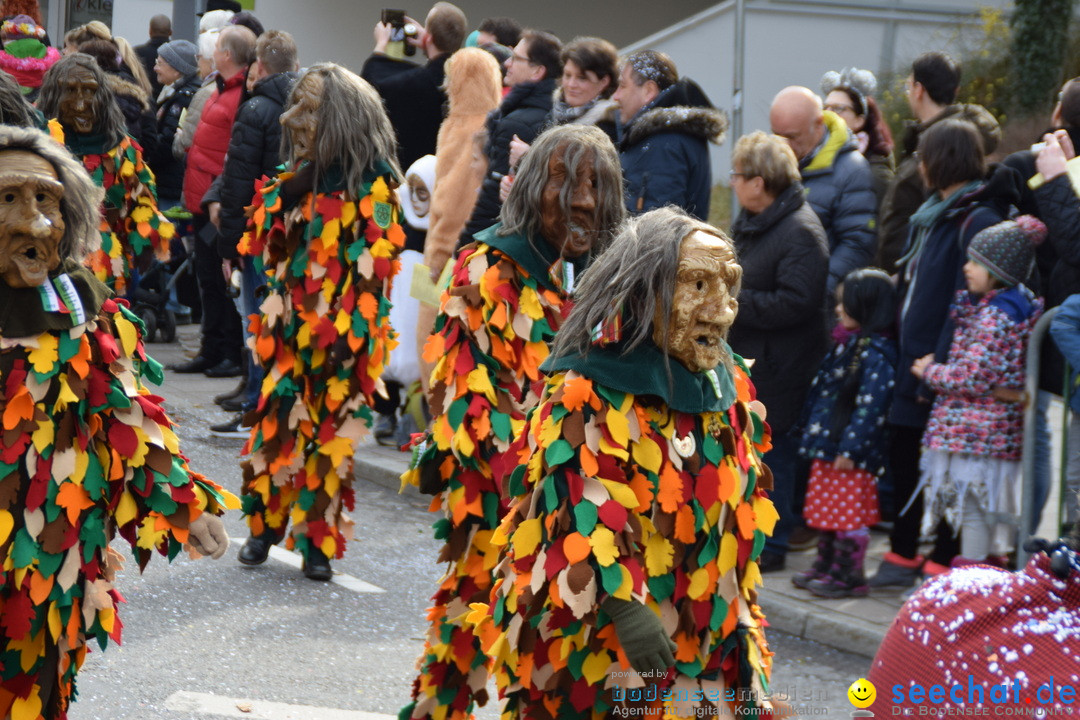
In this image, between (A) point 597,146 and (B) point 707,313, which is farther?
(A) point 597,146

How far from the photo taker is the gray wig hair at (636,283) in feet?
10.3

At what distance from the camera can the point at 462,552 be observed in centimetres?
434

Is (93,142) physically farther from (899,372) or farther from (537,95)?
(899,372)

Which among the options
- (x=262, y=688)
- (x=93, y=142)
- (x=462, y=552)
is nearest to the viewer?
(x=462, y=552)

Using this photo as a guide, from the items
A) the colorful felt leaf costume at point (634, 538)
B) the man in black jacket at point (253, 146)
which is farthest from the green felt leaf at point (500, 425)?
the man in black jacket at point (253, 146)

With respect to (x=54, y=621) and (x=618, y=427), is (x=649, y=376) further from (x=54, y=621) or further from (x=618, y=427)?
(x=54, y=621)

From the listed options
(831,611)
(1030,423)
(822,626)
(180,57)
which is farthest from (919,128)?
(180,57)

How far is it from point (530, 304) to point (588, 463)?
4.37 ft

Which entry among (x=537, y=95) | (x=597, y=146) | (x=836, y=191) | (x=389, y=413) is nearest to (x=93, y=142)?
(x=389, y=413)

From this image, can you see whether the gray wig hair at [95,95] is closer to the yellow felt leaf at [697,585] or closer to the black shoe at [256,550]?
the black shoe at [256,550]

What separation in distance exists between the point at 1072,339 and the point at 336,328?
2.94m

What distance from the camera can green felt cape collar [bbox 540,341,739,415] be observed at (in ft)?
10.2

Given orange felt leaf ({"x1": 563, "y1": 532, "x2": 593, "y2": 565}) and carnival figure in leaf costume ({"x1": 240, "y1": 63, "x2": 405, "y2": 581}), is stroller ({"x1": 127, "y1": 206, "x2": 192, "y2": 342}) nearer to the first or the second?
carnival figure in leaf costume ({"x1": 240, "y1": 63, "x2": 405, "y2": 581})

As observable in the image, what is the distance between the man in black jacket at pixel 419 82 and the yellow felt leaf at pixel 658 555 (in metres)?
6.68
